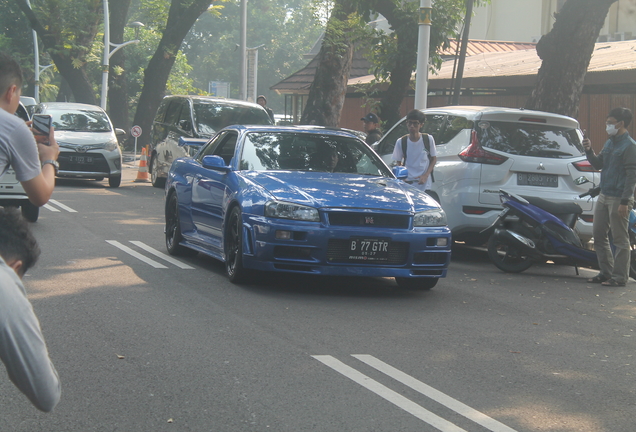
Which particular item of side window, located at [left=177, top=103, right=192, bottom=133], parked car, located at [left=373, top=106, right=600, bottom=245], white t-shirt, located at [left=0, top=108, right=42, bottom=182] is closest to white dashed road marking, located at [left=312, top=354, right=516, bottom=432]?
white t-shirt, located at [left=0, top=108, right=42, bottom=182]

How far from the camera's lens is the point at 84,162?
19.9m

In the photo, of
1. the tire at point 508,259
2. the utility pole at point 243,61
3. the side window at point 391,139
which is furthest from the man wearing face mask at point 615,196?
the utility pole at point 243,61

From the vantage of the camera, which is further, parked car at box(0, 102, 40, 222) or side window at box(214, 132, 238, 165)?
parked car at box(0, 102, 40, 222)

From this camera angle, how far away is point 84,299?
7832 mm

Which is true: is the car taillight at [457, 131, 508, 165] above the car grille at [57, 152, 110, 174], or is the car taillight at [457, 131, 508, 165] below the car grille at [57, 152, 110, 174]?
above

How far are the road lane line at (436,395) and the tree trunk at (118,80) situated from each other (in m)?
33.9

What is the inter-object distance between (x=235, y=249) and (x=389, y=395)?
12.5 feet

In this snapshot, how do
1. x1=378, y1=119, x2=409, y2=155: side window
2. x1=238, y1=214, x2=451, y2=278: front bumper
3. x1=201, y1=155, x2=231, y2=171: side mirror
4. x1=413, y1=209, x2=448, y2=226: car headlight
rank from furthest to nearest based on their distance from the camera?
x1=378, y1=119, x2=409, y2=155: side window
x1=201, y1=155, x2=231, y2=171: side mirror
x1=413, y1=209, x2=448, y2=226: car headlight
x1=238, y1=214, x2=451, y2=278: front bumper

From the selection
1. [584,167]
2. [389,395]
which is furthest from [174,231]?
[389,395]

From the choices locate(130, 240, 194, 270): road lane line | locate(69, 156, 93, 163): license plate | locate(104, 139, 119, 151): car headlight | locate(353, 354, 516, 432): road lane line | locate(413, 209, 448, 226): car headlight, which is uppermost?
locate(413, 209, 448, 226): car headlight

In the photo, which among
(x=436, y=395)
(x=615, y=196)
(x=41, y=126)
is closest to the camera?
(x=41, y=126)

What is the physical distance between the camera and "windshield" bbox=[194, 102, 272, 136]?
62.0 ft

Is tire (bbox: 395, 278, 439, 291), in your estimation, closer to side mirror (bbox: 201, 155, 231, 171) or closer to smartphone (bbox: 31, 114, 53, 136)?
side mirror (bbox: 201, 155, 231, 171)

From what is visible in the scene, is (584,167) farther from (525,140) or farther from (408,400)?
(408,400)
